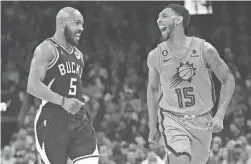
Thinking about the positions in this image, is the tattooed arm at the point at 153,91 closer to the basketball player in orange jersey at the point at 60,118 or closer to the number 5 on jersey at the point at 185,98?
the number 5 on jersey at the point at 185,98

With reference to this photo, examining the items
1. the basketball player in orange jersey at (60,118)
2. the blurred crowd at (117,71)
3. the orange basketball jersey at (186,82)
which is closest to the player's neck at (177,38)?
the orange basketball jersey at (186,82)

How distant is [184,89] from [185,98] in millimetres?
90

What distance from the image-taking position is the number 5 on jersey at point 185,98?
6.22 metres

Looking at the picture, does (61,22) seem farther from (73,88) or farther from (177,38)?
(177,38)

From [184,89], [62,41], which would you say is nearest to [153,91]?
[184,89]

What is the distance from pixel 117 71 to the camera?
53.9ft

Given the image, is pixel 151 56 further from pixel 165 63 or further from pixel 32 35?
pixel 32 35

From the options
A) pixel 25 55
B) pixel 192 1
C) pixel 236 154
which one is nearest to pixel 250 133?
pixel 236 154

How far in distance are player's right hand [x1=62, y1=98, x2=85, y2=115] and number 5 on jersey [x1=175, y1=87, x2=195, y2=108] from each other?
1015mm

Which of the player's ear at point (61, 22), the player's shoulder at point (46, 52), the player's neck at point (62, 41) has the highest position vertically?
the player's ear at point (61, 22)

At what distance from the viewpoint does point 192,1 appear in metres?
15.5

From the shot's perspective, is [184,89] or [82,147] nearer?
[82,147]

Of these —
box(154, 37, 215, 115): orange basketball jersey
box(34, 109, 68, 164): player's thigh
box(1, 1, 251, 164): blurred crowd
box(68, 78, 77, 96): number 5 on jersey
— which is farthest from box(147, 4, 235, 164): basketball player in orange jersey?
box(1, 1, 251, 164): blurred crowd

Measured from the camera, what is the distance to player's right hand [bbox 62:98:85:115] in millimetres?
5820
